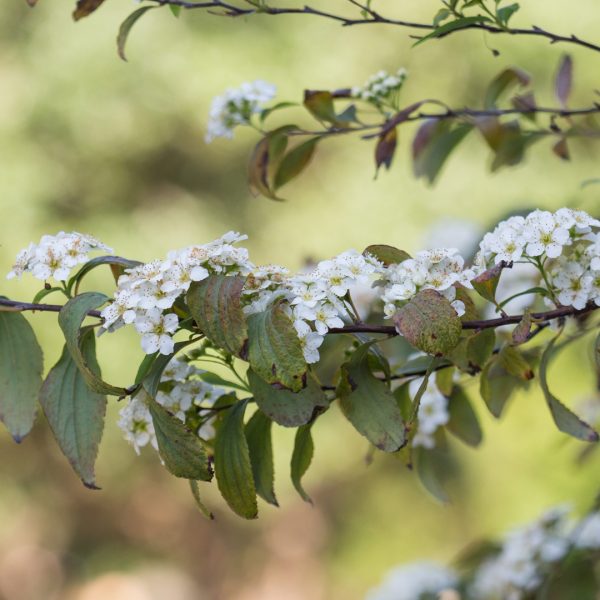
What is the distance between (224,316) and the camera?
0.64m

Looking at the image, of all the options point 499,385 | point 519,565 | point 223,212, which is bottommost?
point 223,212

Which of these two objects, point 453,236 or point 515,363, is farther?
point 453,236

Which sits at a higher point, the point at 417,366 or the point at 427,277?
the point at 427,277

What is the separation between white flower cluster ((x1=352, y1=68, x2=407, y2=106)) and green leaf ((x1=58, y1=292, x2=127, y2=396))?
0.47 m

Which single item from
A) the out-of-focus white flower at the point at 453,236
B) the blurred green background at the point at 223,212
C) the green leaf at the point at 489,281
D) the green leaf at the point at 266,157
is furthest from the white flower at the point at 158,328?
the blurred green background at the point at 223,212

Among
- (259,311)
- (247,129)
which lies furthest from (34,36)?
(259,311)

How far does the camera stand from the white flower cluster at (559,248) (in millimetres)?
705

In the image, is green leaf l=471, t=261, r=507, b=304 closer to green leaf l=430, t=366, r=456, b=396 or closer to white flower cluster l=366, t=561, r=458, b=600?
green leaf l=430, t=366, r=456, b=396

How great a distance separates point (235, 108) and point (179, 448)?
0.59m

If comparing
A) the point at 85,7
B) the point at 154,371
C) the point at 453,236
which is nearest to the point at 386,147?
the point at 85,7

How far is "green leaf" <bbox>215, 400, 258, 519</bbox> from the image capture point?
700mm

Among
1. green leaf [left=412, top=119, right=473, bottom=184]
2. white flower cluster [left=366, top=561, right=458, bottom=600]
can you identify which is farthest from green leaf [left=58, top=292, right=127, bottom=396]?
white flower cluster [left=366, top=561, right=458, bottom=600]

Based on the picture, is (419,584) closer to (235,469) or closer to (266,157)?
(266,157)

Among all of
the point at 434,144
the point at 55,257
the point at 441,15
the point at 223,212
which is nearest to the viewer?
the point at 55,257
